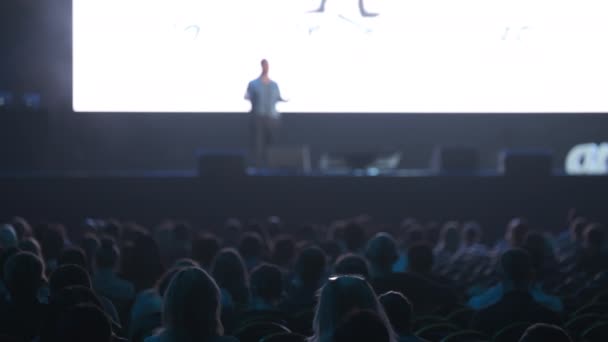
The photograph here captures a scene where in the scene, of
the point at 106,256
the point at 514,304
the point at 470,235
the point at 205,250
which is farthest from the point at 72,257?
the point at 470,235

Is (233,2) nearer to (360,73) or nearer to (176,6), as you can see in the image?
(176,6)

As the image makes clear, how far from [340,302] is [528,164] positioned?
854cm

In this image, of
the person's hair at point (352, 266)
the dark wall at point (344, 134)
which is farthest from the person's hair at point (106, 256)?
the dark wall at point (344, 134)

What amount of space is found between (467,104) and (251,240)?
7.21 meters

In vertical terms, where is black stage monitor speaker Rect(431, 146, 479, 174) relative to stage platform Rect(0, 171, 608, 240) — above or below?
above

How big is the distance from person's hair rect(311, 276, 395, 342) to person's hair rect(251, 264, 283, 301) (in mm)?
1637

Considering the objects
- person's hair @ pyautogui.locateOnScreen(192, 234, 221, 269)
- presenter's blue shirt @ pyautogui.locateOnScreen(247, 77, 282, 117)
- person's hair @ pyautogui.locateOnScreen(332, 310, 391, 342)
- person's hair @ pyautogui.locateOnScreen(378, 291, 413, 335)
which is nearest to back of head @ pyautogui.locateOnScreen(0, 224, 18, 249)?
person's hair @ pyautogui.locateOnScreen(192, 234, 221, 269)

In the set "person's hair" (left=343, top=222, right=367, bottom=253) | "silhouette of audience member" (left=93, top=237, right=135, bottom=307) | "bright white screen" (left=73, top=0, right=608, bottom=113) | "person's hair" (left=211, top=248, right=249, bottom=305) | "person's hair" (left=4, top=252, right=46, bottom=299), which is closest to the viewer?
"person's hair" (left=4, top=252, right=46, bottom=299)

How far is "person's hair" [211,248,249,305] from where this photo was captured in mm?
4684

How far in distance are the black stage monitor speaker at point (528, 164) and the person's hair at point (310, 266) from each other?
6.49 m

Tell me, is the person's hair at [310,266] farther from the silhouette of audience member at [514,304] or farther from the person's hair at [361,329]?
the person's hair at [361,329]

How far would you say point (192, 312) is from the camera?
3.14m

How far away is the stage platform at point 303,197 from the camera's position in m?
10.5

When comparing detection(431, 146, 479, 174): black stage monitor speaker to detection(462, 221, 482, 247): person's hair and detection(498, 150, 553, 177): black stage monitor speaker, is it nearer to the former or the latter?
detection(498, 150, 553, 177): black stage monitor speaker
